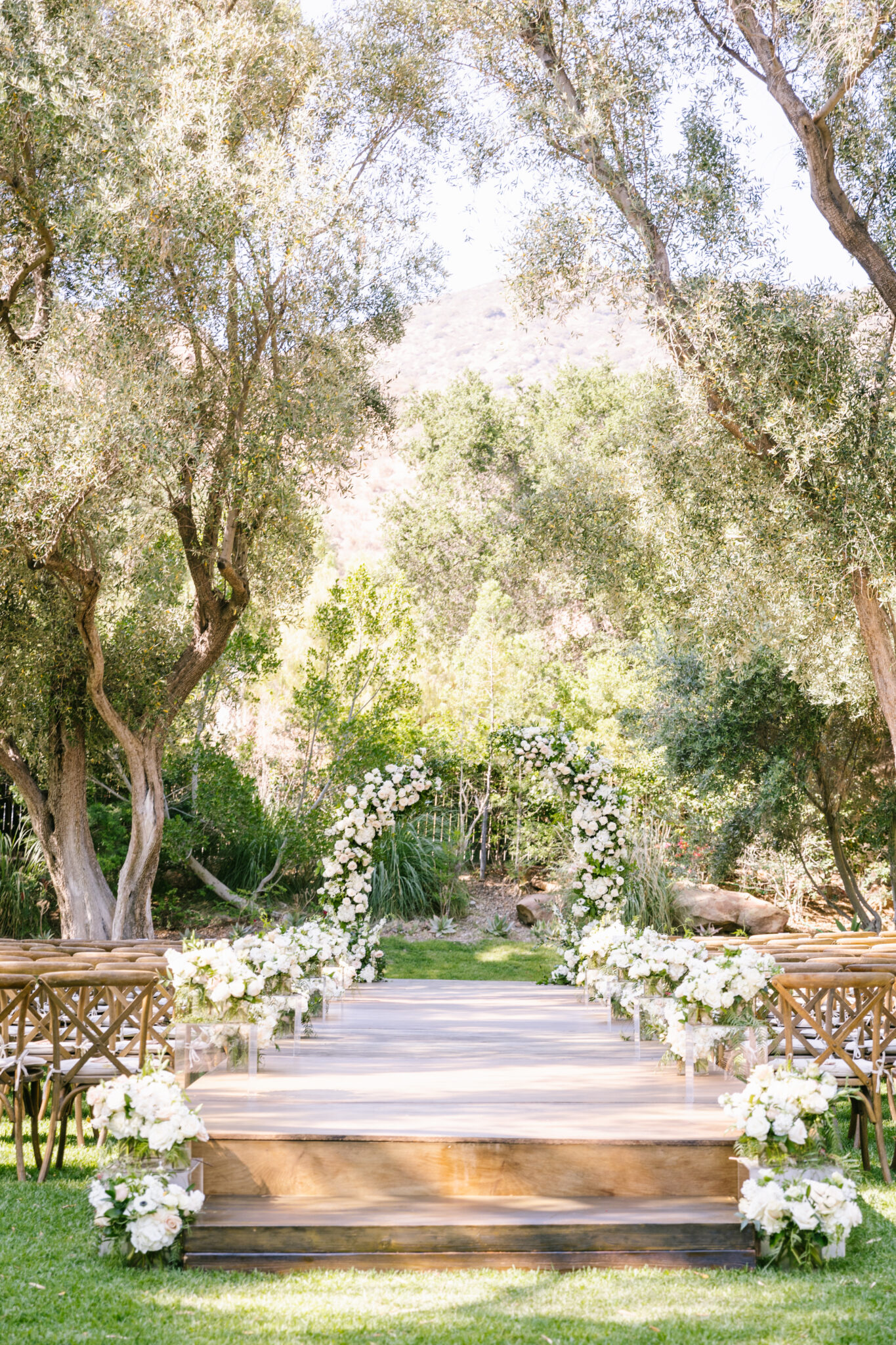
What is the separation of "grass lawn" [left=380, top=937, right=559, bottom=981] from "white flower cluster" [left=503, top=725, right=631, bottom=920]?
103 centimetres

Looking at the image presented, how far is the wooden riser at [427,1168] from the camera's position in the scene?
411 centimetres

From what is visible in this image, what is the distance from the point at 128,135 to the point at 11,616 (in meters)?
3.99

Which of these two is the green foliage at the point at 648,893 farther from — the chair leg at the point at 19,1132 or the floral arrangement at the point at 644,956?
the chair leg at the point at 19,1132

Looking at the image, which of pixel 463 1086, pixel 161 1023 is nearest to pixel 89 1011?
pixel 161 1023

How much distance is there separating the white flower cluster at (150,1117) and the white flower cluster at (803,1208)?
1943 millimetres

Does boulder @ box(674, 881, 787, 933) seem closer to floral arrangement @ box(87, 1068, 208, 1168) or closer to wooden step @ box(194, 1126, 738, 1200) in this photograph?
wooden step @ box(194, 1126, 738, 1200)

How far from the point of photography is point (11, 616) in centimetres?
970

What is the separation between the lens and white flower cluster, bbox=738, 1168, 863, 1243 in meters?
3.83

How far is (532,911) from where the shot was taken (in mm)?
13695

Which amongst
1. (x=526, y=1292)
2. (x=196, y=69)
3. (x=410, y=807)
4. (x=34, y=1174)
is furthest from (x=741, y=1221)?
(x=196, y=69)

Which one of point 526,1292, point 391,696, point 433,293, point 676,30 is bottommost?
point 526,1292

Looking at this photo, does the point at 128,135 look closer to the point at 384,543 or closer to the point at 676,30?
the point at 676,30

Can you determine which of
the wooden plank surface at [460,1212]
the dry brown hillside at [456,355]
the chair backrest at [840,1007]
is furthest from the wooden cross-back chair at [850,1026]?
the dry brown hillside at [456,355]

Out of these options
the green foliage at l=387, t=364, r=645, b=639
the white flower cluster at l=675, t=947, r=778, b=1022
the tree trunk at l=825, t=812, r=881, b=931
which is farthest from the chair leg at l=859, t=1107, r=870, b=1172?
the green foliage at l=387, t=364, r=645, b=639
